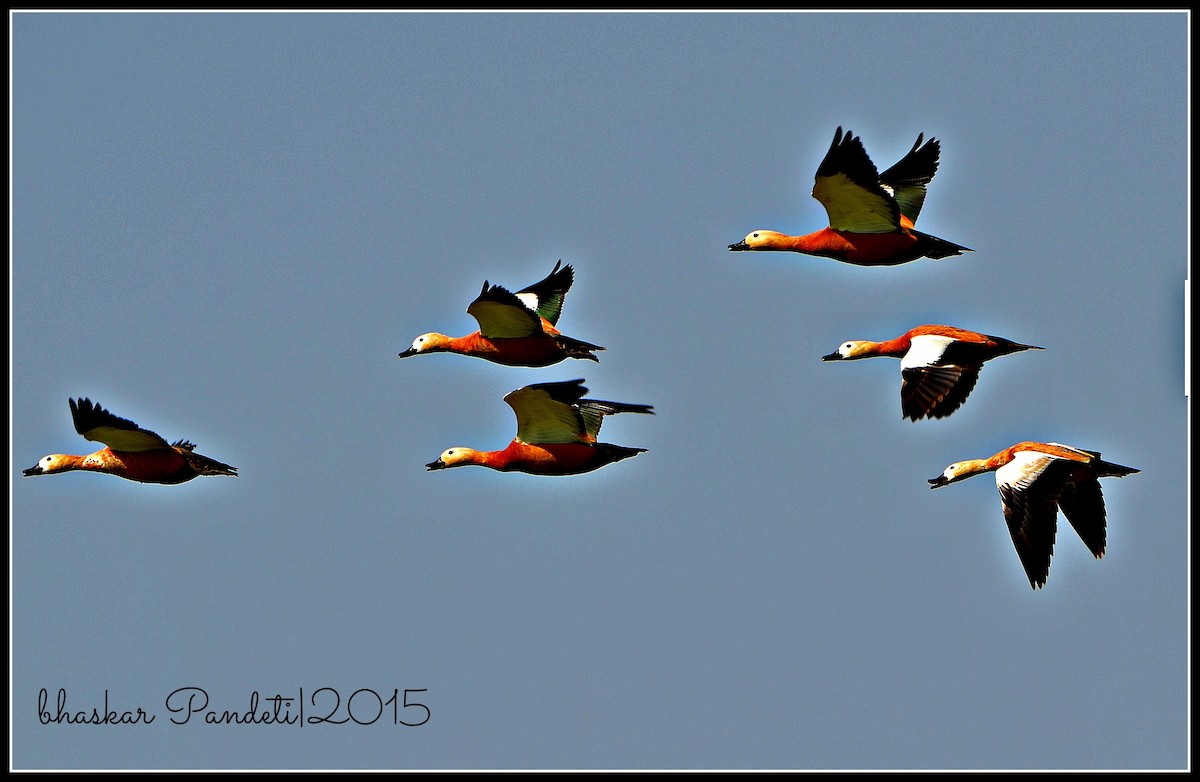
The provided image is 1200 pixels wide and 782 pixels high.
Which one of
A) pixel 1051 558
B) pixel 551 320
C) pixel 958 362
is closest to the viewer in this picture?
pixel 1051 558

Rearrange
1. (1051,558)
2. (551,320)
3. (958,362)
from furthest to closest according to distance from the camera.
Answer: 1. (551,320)
2. (958,362)
3. (1051,558)

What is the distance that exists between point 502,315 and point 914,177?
7219 mm

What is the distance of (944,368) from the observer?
28.4 metres

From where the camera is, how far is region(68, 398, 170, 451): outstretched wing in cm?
2703

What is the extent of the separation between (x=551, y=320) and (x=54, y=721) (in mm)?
10536

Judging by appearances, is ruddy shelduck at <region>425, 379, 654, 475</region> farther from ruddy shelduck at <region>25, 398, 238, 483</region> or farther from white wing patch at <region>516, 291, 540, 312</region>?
ruddy shelduck at <region>25, 398, 238, 483</region>

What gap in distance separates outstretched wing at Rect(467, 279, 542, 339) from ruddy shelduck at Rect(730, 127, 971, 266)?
12.6 ft

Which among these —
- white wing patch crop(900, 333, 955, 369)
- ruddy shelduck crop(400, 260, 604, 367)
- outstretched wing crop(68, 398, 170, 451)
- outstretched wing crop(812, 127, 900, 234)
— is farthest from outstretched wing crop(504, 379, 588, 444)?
outstretched wing crop(68, 398, 170, 451)

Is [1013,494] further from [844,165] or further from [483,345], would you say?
[483,345]

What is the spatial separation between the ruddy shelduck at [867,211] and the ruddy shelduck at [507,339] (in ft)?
11.3

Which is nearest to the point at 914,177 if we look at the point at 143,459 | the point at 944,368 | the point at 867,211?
the point at 867,211

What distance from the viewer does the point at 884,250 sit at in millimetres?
28609

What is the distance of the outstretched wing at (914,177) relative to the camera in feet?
98.8

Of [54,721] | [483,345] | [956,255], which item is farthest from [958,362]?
[54,721]
